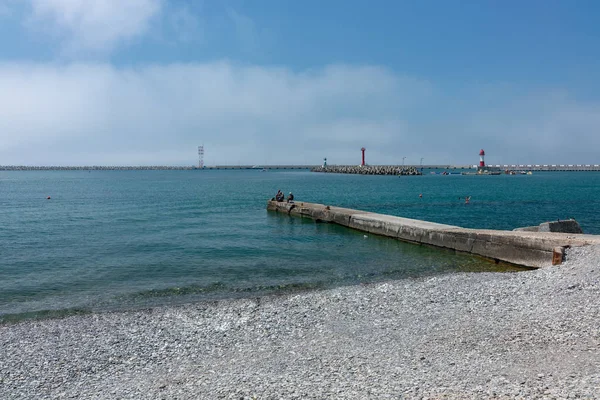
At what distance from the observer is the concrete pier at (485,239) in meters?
16.2

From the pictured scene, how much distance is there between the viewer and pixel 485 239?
1880cm

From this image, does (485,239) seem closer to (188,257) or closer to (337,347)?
(188,257)

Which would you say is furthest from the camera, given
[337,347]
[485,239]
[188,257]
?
[188,257]

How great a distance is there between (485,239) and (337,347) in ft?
39.8

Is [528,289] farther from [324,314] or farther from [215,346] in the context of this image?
[215,346]

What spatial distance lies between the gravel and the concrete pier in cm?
330

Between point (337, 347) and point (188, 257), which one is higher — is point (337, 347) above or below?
above

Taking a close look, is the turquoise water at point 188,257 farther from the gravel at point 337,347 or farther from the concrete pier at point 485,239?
the gravel at point 337,347

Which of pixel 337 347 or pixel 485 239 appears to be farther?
pixel 485 239

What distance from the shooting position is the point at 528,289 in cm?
1200

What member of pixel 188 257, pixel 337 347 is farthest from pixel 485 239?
pixel 337 347

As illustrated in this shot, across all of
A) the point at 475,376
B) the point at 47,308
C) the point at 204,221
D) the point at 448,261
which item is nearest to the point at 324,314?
the point at 475,376

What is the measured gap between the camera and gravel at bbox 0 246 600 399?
6.84 metres

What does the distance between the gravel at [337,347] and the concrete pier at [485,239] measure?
130 inches
